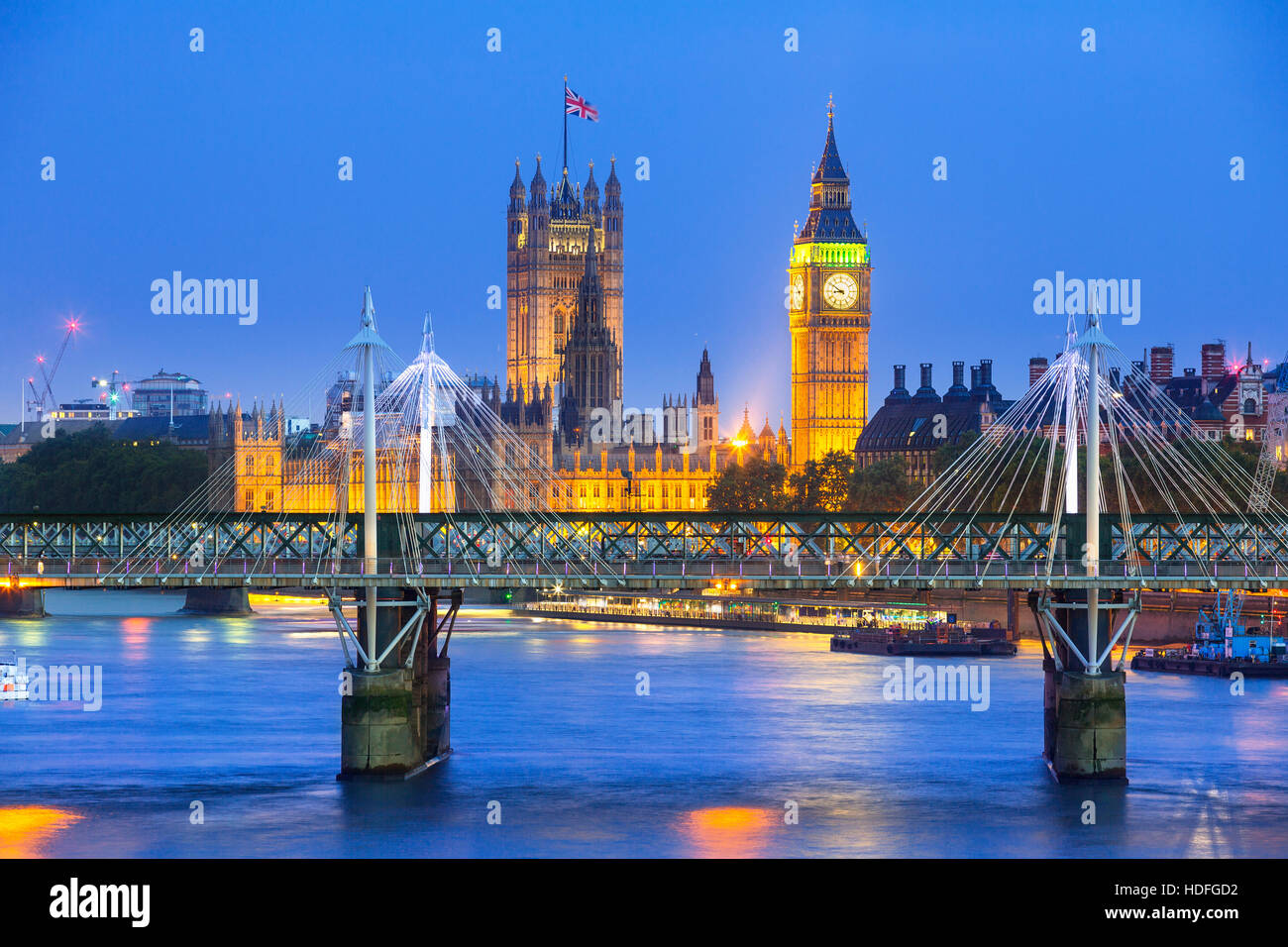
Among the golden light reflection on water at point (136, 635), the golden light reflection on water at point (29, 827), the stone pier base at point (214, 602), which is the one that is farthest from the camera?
the stone pier base at point (214, 602)

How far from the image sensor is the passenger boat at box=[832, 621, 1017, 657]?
335 feet

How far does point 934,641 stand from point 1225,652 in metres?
17.0

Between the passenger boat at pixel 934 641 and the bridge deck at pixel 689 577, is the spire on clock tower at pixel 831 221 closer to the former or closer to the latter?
the passenger boat at pixel 934 641

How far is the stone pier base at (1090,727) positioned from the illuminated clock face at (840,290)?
145228 millimetres

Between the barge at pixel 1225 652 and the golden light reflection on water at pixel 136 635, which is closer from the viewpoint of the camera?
the barge at pixel 1225 652

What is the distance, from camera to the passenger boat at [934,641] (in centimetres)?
10212

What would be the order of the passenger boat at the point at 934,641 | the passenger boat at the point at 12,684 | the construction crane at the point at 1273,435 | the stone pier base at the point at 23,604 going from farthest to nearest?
1. the stone pier base at the point at 23,604
2. the construction crane at the point at 1273,435
3. the passenger boat at the point at 934,641
4. the passenger boat at the point at 12,684

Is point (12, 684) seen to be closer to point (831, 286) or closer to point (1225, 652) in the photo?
point (1225, 652)

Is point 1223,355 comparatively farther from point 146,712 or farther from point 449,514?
point 449,514

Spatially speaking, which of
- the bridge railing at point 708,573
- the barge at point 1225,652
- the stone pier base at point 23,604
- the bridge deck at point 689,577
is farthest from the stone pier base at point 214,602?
the bridge deck at point 689,577

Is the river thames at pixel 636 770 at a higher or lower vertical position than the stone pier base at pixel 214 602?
lower

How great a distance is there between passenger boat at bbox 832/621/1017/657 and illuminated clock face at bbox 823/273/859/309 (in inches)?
3586

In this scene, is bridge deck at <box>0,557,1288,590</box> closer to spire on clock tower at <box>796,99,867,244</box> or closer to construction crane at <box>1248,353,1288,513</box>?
construction crane at <box>1248,353,1288,513</box>
